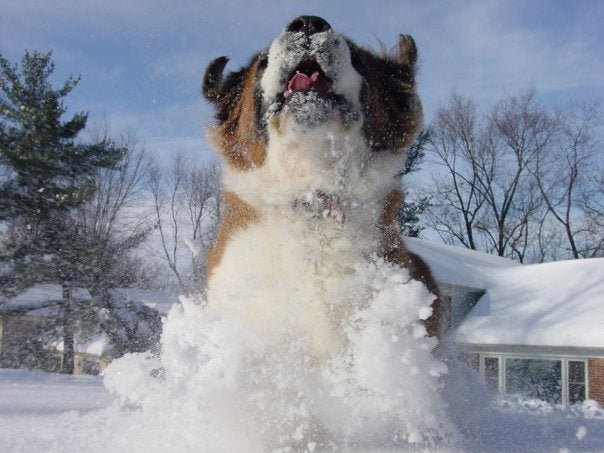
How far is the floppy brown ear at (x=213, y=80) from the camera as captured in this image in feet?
11.8

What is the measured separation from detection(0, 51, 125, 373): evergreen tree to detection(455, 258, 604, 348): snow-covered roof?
9702 millimetres

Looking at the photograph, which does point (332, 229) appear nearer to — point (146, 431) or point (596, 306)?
point (146, 431)

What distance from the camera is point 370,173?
9.93 ft

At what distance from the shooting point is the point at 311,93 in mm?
2883

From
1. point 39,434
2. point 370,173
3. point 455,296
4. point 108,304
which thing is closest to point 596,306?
point 455,296

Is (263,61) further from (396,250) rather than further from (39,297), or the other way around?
(39,297)

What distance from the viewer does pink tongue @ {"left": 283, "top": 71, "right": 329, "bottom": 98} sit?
291 cm

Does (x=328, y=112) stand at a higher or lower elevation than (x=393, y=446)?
higher

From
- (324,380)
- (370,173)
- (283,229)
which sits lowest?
(324,380)

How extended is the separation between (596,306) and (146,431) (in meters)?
14.2

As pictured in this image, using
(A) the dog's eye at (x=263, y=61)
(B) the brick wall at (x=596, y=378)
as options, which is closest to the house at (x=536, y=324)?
(B) the brick wall at (x=596, y=378)

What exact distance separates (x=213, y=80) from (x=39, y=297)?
1507cm

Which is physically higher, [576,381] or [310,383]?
[310,383]

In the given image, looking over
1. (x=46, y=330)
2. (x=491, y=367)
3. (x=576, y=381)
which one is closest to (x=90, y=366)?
(x=46, y=330)
